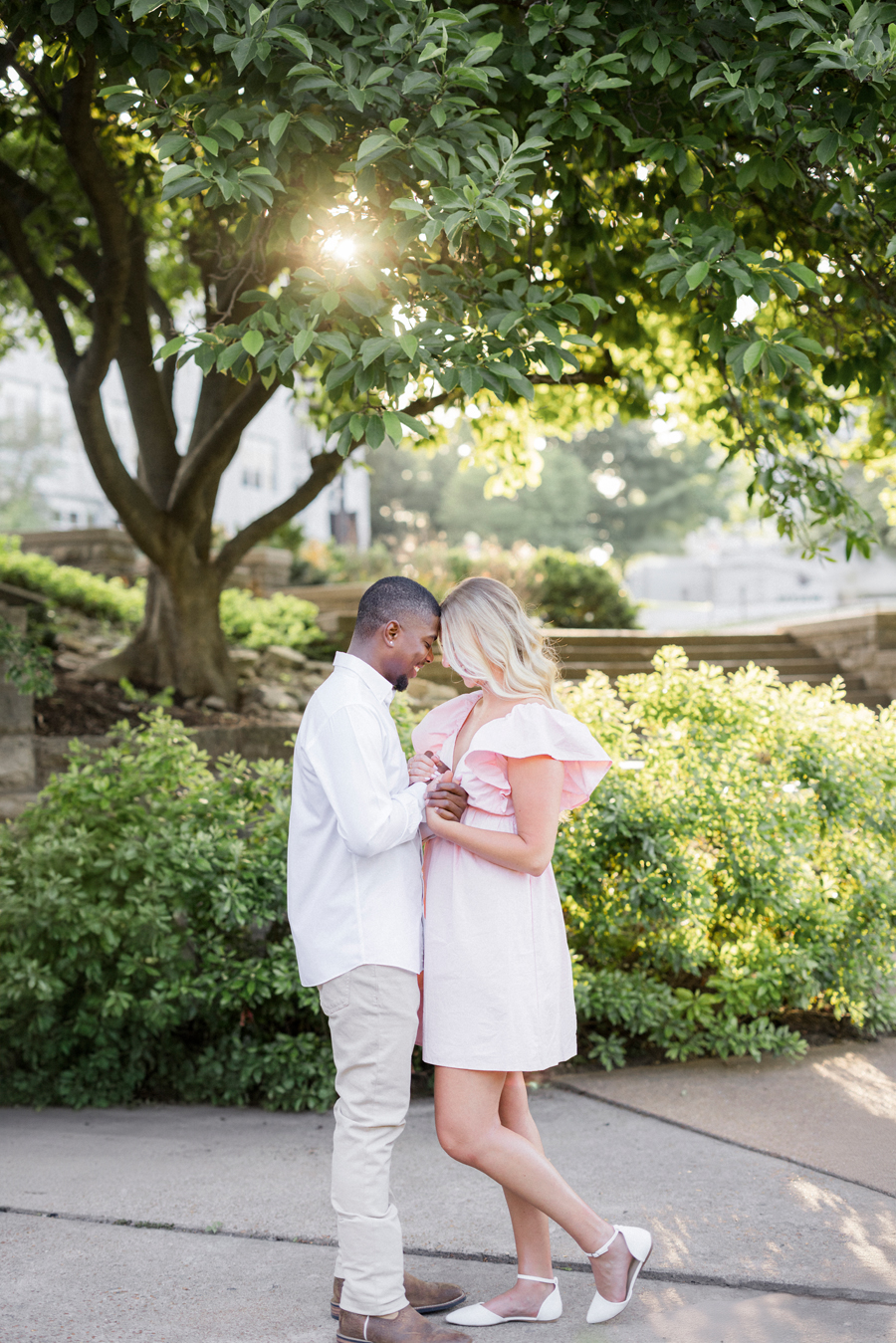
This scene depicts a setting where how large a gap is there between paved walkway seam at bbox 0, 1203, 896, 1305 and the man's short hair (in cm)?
180

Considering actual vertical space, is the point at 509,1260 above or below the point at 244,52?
below

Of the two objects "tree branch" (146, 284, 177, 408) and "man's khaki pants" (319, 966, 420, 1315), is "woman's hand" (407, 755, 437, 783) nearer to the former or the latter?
"man's khaki pants" (319, 966, 420, 1315)

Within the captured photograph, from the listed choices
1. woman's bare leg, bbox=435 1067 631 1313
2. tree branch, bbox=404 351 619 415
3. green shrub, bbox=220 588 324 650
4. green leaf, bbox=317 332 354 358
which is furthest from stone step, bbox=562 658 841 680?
woman's bare leg, bbox=435 1067 631 1313

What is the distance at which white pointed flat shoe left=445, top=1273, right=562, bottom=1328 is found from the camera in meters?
2.76

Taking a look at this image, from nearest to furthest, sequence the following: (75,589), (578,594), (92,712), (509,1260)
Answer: (509,1260) < (92,712) < (75,589) < (578,594)

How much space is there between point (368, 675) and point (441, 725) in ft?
1.12

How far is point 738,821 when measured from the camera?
451 cm

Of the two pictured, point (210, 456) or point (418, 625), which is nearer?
point (418, 625)

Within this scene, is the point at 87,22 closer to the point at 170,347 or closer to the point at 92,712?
the point at 170,347

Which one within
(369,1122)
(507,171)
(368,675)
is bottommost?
(369,1122)

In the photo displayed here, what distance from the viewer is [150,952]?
4297 millimetres

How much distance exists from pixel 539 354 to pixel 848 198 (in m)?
1.20

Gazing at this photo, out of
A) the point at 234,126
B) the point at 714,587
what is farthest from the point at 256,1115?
the point at 714,587

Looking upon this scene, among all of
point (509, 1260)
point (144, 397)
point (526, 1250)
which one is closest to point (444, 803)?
point (526, 1250)
